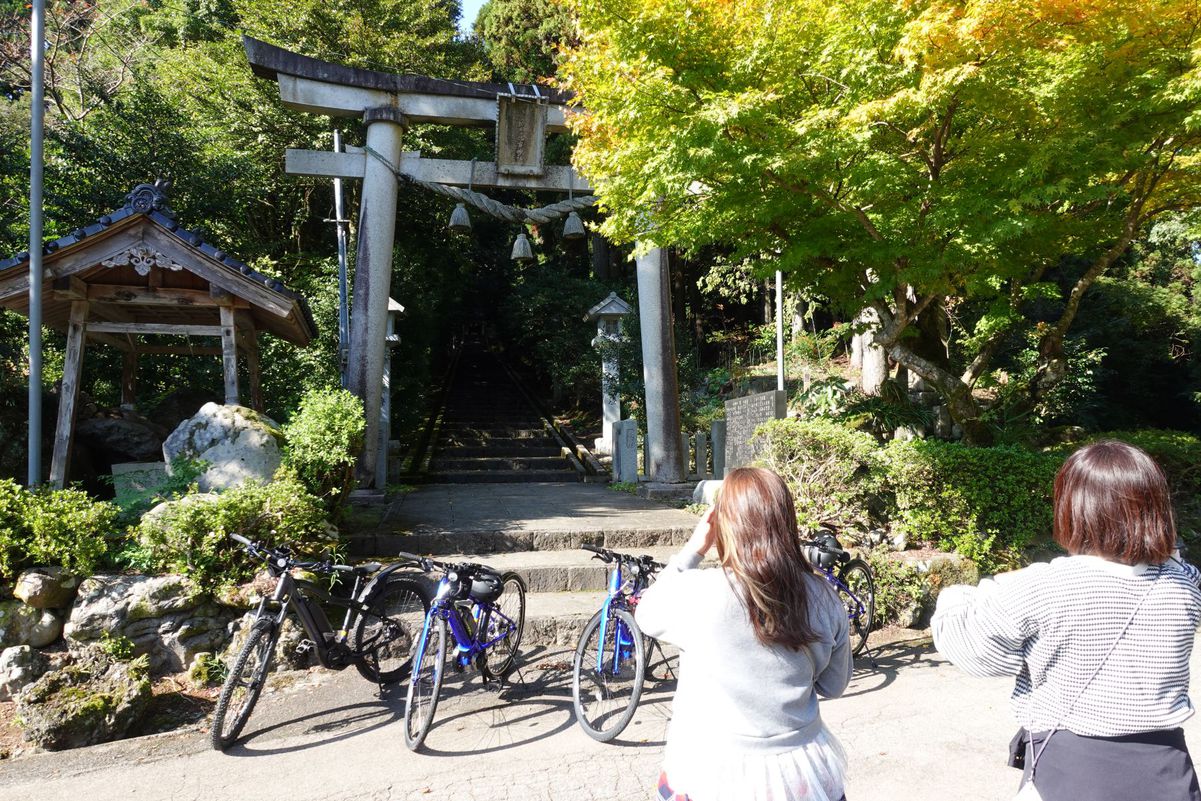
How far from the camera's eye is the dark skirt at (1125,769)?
1611 mm

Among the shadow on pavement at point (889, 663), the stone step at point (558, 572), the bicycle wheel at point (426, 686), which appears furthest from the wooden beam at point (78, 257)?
the shadow on pavement at point (889, 663)

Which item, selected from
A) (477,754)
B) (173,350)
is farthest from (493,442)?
(477,754)

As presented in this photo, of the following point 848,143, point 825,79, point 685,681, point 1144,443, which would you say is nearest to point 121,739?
point 685,681

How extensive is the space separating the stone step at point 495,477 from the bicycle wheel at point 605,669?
8.40 meters

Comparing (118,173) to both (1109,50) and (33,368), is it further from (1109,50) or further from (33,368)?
(1109,50)

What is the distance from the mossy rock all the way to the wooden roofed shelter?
2622 millimetres

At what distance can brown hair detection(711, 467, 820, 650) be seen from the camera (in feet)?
5.94

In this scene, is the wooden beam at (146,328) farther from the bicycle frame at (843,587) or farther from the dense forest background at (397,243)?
the bicycle frame at (843,587)

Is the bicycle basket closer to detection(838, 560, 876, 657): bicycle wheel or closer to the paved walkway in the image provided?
the paved walkway

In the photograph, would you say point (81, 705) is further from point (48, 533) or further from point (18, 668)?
point (48, 533)

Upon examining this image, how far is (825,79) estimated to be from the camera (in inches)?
247

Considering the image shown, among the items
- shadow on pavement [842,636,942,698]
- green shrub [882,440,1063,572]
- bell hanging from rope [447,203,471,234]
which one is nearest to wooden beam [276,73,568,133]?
bell hanging from rope [447,203,471,234]

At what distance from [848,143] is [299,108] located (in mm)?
7190

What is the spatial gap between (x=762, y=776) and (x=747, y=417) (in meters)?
7.10
